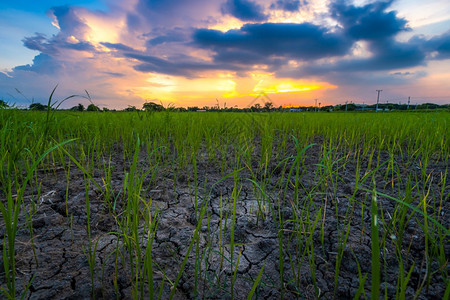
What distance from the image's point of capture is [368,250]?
1115 mm

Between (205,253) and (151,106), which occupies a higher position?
(151,106)

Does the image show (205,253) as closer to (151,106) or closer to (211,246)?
(211,246)

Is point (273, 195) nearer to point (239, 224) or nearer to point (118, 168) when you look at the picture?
point (239, 224)

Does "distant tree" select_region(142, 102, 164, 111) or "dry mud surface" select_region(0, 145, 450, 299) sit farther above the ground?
"distant tree" select_region(142, 102, 164, 111)

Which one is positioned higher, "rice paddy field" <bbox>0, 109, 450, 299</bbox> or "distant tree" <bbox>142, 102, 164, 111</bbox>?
"distant tree" <bbox>142, 102, 164, 111</bbox>

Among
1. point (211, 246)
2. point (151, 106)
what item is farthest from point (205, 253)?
point (151, 106)

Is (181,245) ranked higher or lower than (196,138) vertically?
lower

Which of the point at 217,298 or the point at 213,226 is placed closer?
the point at 217,298

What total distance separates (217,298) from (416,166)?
233 centimetres

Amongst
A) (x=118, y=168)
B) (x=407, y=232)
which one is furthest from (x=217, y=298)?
(x=118, y=168)

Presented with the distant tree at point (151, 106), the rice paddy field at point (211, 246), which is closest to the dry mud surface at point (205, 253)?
the rice paddy field at point (211, 246)

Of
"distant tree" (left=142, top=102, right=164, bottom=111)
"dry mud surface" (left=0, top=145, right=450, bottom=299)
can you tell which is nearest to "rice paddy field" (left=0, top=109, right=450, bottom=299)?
"dry mud surface" (left=0, top=145, right=450, bottom=299)

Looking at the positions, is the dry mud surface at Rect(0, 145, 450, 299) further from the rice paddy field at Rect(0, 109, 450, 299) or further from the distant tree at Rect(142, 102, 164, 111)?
the distant tree at Rect(142, 102, 164, 111)

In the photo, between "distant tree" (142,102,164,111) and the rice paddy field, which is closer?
the rice paddy field
